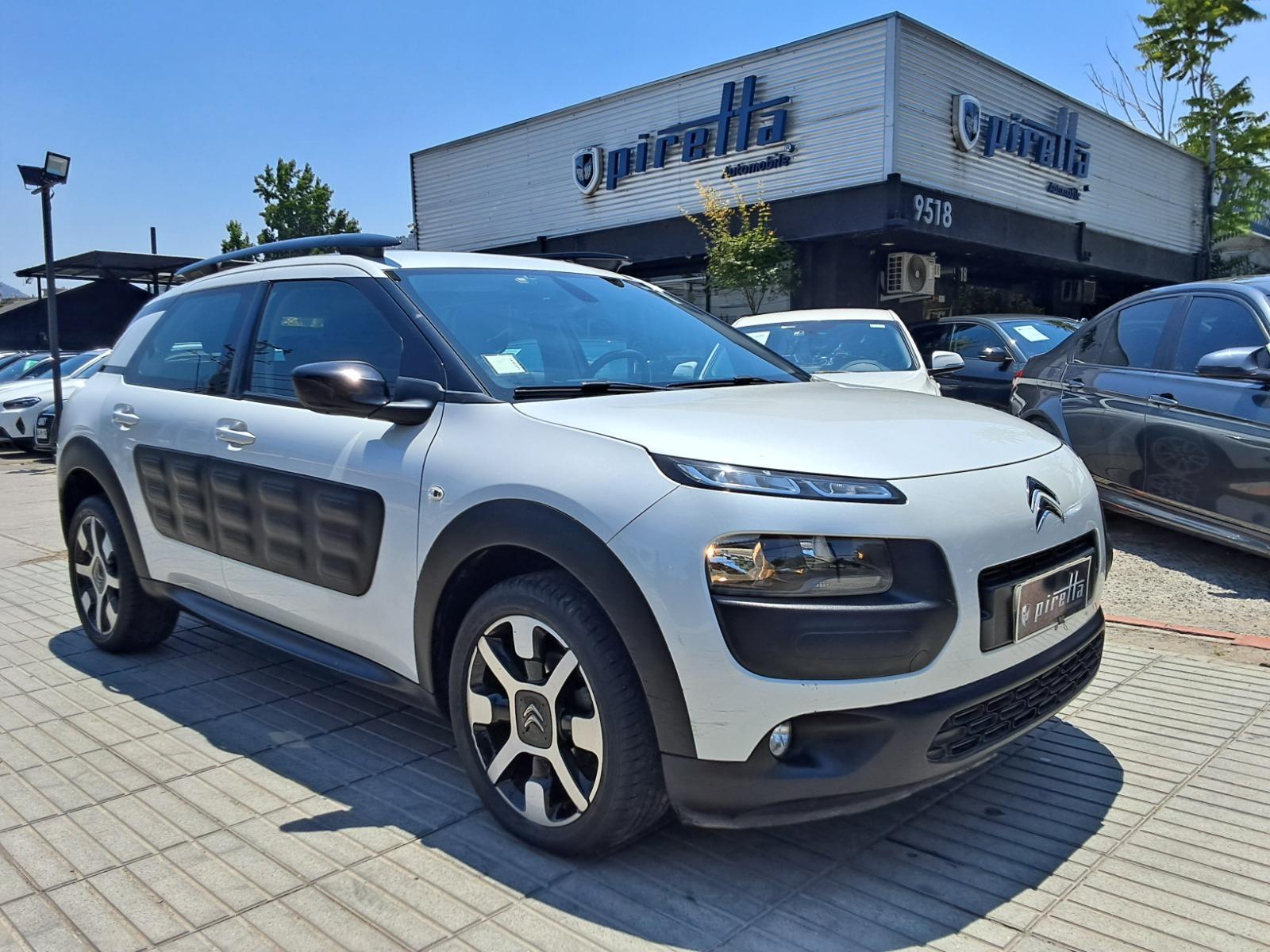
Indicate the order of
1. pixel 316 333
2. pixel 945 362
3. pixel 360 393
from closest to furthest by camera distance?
pixel 360 393 → pixel 316 333 → pixel 945 362

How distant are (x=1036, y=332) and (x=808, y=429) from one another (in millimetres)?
8696

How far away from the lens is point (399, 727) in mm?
3635

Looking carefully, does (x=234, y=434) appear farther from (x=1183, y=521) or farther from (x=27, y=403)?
(x=27, y=403)

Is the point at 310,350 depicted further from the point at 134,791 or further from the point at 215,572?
the point at 134,791

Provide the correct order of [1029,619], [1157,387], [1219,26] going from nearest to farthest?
[1029,619] → [1157,387] → [1219,26]

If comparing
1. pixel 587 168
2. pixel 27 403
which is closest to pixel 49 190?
pixel 27 403

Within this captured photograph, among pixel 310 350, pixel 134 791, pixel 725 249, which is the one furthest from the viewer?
pixel 725 249

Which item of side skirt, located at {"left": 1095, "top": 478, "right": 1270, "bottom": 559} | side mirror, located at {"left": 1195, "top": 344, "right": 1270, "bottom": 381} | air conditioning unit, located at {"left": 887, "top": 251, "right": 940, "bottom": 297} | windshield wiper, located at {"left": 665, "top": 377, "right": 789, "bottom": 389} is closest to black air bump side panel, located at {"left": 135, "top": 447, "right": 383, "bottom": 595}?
windshield wiper, located at {"left": 665, "top": 377, "right": 789, "bottom": 389}

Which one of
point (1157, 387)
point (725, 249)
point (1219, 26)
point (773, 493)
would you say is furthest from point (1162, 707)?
point (1219, 26)

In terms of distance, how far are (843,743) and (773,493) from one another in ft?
1.98

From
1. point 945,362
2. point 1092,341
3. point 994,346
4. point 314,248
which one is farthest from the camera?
point 994,346

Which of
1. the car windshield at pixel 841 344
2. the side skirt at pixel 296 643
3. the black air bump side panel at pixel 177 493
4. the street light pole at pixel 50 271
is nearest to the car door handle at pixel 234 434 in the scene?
the black air bump side panel at pixel 177 493

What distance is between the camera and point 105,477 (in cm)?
429

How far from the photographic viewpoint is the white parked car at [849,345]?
7.91m
